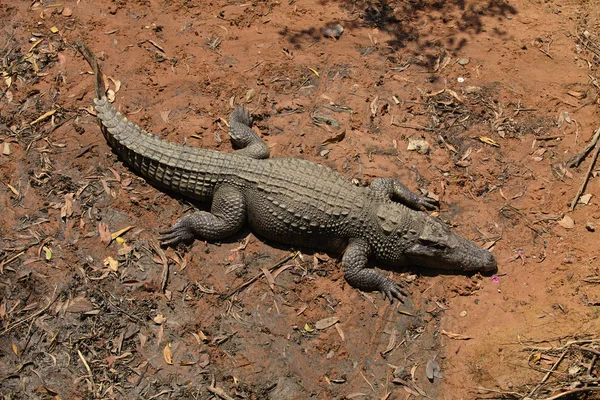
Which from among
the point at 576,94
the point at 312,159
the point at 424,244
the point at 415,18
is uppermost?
the point at 415,18

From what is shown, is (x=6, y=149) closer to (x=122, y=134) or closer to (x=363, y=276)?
(x=122, y=134)

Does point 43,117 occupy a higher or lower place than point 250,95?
lower

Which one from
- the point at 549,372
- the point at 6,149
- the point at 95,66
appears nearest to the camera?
the point at 549,372

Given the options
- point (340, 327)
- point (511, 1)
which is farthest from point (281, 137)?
point (511, 1)

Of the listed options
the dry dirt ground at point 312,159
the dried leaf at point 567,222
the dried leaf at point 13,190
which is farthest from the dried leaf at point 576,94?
the dried leaf at point 13,190

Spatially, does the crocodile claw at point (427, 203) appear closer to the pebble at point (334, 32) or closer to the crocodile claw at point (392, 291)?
the crocodile claw at point (392, 291)

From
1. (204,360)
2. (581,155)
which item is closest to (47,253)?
(204,360)

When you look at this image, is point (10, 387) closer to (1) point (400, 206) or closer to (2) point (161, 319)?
(2) point (161, 319)
